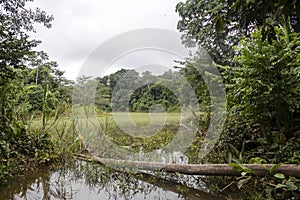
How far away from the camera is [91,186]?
1.95m

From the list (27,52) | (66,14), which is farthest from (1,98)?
(66,14)

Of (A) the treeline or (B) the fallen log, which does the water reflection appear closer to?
(B) the fallen log

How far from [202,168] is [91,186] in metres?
0.90

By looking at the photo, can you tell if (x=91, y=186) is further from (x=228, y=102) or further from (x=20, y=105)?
(x=228, y=102)

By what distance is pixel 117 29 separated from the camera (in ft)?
11.0

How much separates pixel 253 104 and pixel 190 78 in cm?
152

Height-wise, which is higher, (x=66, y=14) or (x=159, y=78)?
(x=66, y=14)

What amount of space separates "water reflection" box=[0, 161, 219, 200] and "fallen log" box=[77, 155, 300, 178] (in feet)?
0.28

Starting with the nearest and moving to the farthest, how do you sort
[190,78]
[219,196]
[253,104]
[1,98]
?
1. [219,196]
2. [1,98]
3. [253,104]
4. [190,78]

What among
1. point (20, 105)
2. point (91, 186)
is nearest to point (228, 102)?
point (91, 186)

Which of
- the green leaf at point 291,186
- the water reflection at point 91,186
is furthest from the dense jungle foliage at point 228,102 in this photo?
the water reflection at point 91,186

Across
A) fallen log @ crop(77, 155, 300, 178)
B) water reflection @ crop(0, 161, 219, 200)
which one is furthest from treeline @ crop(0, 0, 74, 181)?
fallen log @ crop(77, 155, 300, 178)

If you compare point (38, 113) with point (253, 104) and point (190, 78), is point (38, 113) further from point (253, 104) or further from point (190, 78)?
point (253, 104)

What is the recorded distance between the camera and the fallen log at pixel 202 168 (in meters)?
1.53
